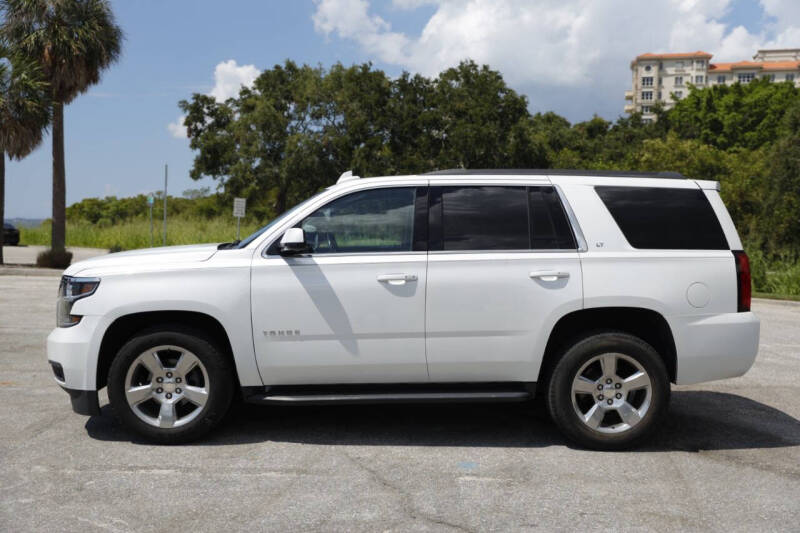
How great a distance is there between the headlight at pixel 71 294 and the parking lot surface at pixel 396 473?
861 millimetres

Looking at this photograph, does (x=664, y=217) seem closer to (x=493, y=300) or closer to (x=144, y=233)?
(x=493, y=300)

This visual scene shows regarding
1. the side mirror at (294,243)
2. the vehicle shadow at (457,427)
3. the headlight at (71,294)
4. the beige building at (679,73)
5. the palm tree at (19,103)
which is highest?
the beige building at (679,73)

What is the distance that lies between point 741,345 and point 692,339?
367 mm

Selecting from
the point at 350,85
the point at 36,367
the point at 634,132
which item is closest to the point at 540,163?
the point at 350,85

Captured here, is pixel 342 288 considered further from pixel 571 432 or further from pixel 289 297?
pixel 571 432

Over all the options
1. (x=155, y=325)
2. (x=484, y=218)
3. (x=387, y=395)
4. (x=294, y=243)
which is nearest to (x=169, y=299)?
(x=155, y=325)

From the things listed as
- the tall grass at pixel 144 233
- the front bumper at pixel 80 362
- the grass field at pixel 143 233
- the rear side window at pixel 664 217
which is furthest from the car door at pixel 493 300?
the tall grass at pixel 144 233

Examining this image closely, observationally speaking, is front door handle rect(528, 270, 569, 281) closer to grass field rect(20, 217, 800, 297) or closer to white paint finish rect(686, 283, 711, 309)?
white paint finish rect(686, 283, 711, 309)

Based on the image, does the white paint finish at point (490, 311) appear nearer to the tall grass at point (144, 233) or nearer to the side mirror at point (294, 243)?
the side mirror at point (294, 243)

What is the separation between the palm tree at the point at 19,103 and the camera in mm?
21938

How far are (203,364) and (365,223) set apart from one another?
1484 mm

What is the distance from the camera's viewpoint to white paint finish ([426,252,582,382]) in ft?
16.9

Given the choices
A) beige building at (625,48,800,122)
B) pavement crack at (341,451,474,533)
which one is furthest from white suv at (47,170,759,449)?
beige building at (625,48,800,122)

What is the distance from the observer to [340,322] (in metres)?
5.14
